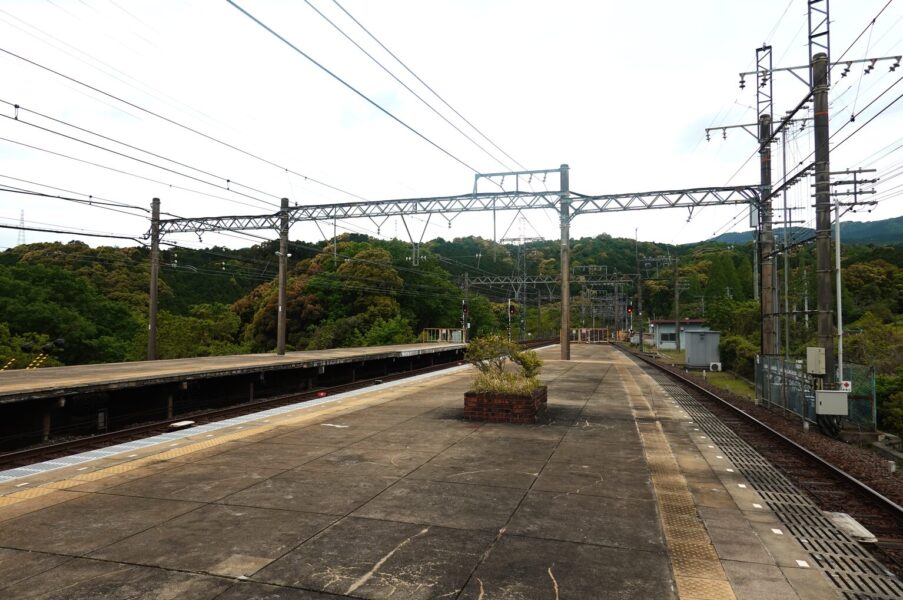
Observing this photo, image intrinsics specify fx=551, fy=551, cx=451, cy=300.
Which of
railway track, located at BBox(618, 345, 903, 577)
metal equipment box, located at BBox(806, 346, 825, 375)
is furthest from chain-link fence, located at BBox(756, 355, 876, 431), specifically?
railway track, located at BBox(618, 345, 903, 577)

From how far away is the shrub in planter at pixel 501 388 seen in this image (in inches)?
458

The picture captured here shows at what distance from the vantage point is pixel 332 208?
2602 cm

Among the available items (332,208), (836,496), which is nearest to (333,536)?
(836,496)

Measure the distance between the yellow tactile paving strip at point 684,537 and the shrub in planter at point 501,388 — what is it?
2.96m

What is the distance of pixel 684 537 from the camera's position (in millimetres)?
5371

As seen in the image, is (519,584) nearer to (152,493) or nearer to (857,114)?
(152,493)

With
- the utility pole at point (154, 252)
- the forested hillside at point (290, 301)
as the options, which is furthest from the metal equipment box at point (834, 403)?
the utility pole at point (154, 252)

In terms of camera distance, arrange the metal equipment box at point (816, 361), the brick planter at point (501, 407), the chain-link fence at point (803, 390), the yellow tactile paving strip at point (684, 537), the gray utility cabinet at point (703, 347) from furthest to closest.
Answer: the gray utility cabinet at point (703, 347)
the chain-link fence at point (803, 390)
the metal equipment box at point (816, 361)
the brick planter at point (501, 407)
the yellow tactile paving strip at point (684, 537)

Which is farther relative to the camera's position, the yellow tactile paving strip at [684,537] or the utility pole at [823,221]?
the utility pole at [823,221]

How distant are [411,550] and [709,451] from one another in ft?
21.6

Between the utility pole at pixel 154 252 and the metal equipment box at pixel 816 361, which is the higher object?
the utility pole at pixel 154 252

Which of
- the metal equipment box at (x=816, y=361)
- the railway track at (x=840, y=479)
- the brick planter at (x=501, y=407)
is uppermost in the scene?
the metal equipment box at (x=816, y=361)

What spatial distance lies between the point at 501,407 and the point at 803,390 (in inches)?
312

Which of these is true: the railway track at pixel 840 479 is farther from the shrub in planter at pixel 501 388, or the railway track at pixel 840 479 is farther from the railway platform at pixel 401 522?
the shrub in planter at pixel 501 388
